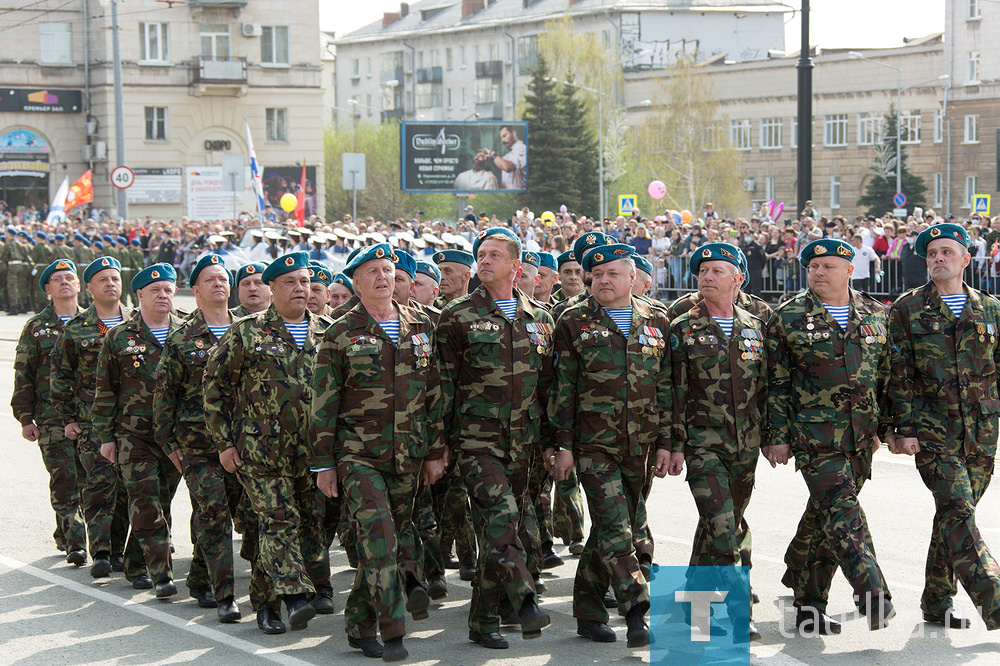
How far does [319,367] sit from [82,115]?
58069mm

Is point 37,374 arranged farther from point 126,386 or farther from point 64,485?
point 126,386

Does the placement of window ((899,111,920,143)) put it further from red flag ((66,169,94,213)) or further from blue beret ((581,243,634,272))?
blue beret ((581,243,634,272))

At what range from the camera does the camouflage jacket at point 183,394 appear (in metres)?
8.41

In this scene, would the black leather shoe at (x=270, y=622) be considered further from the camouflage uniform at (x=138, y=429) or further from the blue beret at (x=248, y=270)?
the blue beret at (x=248, y=270)

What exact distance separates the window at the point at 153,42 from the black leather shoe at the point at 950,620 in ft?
193

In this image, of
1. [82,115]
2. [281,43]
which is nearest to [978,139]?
[281,43]

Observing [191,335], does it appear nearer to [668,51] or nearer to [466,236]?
[466,236]

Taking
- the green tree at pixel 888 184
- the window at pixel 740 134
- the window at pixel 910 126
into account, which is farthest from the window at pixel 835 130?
the green tree at pixel 888 184

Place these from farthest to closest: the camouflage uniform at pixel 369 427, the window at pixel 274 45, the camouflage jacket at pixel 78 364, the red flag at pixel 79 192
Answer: the window at pixel 274 45 → the red flag at pixel 79 192 → the camouflage jacket at pixel 78 364 → the camouflage uniform at pixel 369 427

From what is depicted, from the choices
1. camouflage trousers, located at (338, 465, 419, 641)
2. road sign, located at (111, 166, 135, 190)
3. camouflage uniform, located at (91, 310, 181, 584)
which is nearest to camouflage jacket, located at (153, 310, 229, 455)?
camouflage uniform, located at (91, 310, 181, 584)

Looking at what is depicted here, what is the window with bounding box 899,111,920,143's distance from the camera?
74375 millimetres

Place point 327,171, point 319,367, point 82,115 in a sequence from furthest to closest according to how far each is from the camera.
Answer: point 327,171 < point 82,115 < point 319,367

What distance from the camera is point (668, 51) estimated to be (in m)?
92.6

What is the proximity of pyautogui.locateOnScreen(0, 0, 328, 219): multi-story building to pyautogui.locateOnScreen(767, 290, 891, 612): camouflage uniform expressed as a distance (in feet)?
177
